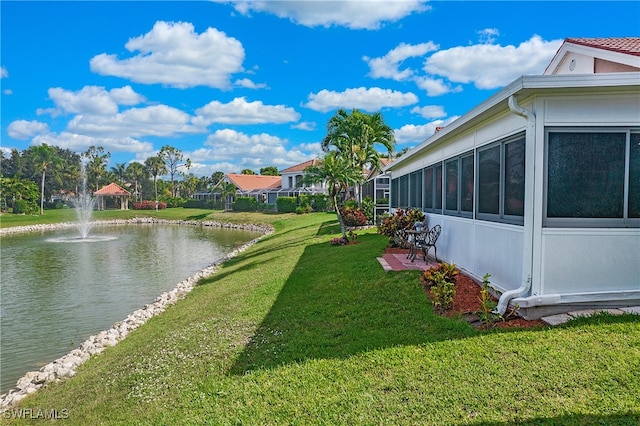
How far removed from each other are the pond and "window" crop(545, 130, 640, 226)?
8.88m

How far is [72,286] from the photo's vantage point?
1435 cm

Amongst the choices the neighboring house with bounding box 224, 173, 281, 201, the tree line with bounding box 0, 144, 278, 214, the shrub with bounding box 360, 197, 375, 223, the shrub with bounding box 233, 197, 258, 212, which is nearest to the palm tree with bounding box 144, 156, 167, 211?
the tree line with bounding box 0, 144, 278, 214

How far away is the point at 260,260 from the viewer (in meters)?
15.3

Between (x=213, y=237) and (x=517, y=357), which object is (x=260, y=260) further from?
(x=213, y=237)

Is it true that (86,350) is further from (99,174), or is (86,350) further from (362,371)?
(99,174)

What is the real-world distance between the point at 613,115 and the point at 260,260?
39.5 ft

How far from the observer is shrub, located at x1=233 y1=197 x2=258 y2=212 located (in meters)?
47.1

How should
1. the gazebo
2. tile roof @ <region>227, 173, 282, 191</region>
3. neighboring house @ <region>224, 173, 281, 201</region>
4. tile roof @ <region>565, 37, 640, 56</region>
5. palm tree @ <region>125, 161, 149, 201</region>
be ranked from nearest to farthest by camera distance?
tile roof @ <region>565, 37, 640, 56</region> → neighboring house @ <region>224, 173, 281, 201</region> → tile roof @ <region>227, 173, 282, 191</region> → the gazebo → palm tree @ <region>125, 161, 149, 201</region>

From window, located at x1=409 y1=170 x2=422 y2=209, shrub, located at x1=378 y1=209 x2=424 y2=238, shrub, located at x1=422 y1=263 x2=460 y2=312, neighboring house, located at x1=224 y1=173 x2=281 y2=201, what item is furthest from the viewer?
neighboring house, located at x1=224 y1=173 x2=281 y2=201

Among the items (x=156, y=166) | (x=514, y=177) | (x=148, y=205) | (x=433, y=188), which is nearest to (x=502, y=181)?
(x=514, y=177)

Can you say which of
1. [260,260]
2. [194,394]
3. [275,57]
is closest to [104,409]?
[194,394]

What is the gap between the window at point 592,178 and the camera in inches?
204

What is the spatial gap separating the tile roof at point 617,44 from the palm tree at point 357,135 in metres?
14.4

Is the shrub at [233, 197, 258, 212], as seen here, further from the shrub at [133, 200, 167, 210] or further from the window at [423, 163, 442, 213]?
the window at [423, 163, 442, 213]
